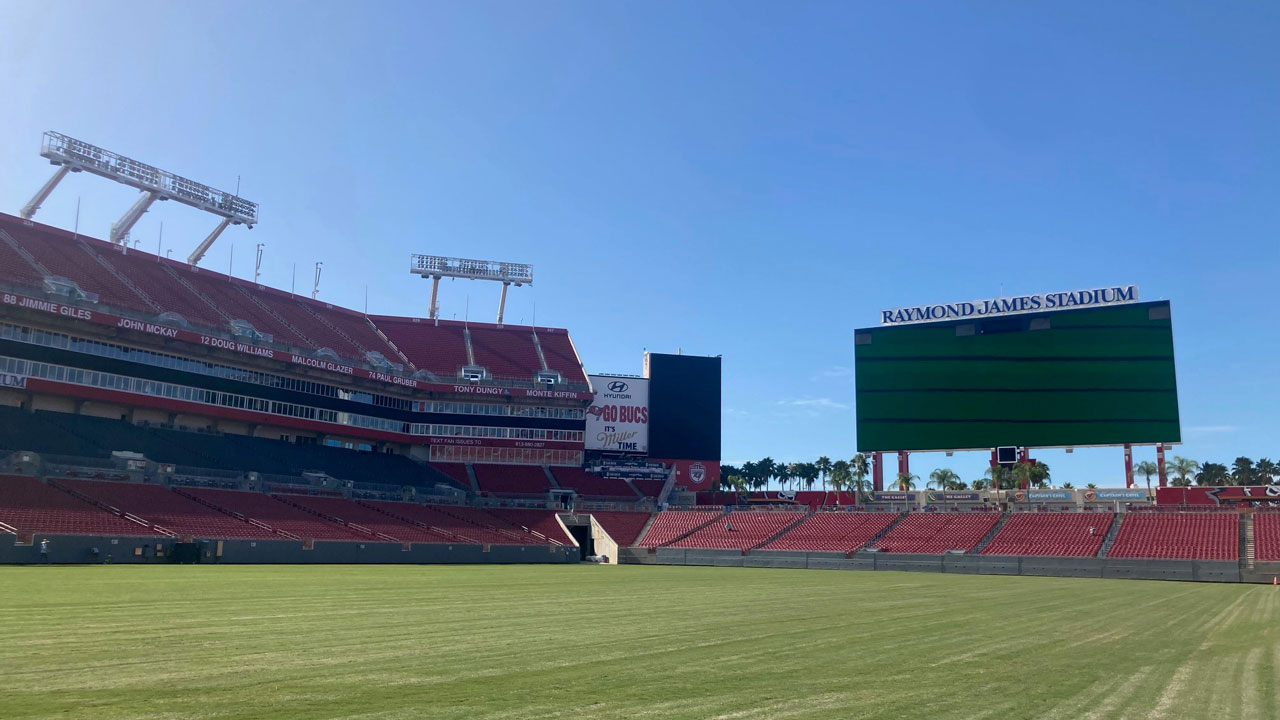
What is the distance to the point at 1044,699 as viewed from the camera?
11562 millimetres

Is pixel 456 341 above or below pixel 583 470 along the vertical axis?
above

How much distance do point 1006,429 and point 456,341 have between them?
2403 inches

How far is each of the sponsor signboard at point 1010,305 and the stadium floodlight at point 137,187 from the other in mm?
68023

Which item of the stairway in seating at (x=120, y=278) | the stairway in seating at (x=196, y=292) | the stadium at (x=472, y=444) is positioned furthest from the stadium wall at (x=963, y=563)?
the stairway in seating at (x=120, y=278)

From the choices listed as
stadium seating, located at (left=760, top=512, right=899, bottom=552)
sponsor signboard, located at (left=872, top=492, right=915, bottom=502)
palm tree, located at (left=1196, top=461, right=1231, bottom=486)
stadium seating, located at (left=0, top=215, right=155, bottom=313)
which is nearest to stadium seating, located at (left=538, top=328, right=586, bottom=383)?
stadium seating, located at (left=760, top=512, right=899, bottom=552)

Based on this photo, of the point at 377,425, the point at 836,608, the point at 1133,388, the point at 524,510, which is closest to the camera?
the point at 836,608

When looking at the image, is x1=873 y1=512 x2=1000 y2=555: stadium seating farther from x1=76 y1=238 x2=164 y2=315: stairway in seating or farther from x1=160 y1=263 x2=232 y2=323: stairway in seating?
x1=76 y1=238 x2=164 y2=315: stairway in seating

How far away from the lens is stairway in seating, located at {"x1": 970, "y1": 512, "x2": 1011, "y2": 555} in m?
67.7

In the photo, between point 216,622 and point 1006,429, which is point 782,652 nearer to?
point 216,622

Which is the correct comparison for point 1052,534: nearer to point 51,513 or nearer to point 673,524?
point 673,524

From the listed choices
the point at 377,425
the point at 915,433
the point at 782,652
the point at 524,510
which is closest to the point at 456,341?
the point at 377,425

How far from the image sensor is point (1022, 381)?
75000 mm

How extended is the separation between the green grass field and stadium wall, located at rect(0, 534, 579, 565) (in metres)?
20.6

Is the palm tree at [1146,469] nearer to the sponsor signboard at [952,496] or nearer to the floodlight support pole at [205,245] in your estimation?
the sponsor signboard at [952,496]
